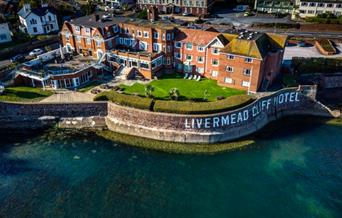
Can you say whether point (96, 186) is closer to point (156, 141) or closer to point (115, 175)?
point (115, 175)

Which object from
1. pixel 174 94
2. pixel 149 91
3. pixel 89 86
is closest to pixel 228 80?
pixel 174 94

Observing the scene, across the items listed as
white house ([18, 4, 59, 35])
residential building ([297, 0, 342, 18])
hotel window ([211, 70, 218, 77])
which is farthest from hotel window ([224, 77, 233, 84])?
residential building ([297, 0, 342, 18])

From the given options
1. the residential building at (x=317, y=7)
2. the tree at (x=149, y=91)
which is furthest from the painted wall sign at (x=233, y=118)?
the residential building at (x=317, y=7)

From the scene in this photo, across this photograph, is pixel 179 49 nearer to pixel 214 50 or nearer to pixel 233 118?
pixel 214 50

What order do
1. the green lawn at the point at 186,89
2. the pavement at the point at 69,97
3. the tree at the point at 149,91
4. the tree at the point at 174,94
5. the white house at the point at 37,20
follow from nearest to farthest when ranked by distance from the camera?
1. the tree at the point at 174,94
2. the pavement at the point at 69,97
3. the tree at the point at 149,91
4. the green lawn at the point at 186,89
5. the white house at the point at 37,20

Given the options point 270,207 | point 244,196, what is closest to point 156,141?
point 244,196

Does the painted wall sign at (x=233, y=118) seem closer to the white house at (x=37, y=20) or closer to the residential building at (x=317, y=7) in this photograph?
the residential building at (x=317, y=7)

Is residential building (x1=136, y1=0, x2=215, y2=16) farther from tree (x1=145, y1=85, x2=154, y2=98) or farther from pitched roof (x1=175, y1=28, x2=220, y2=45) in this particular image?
tree (x1=145, y1=85, x2=154, y2=98)
